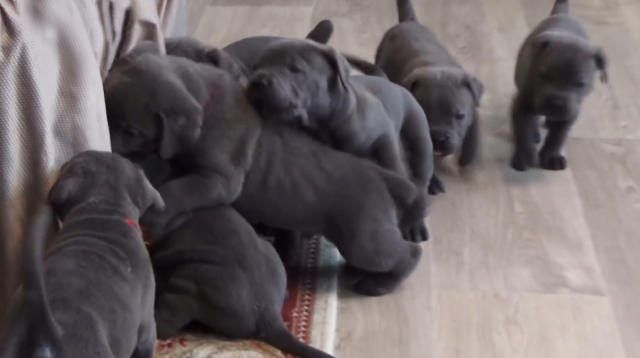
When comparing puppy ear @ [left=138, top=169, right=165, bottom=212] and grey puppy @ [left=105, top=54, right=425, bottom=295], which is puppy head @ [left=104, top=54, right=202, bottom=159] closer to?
grey puppy @ [left=105, top=54, right=425, bottom=295]

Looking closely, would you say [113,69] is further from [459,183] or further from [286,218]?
[459,183]

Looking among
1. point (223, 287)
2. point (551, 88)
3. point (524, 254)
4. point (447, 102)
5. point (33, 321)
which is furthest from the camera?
point (551, 88)

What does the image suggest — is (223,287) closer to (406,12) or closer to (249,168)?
(249,168)

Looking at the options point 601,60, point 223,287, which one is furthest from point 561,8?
point 223,287

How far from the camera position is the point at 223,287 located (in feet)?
5.49

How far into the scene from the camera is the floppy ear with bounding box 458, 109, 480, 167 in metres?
2.47

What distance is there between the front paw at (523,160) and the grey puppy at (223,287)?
1.04 metres

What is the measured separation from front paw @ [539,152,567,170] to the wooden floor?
0.09 ft

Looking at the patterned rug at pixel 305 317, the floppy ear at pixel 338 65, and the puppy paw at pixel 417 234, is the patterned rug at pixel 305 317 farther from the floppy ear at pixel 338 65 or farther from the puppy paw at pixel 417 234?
the floppy ear at pixel 338 65

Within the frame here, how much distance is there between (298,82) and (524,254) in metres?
0.76

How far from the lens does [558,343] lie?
188 cm

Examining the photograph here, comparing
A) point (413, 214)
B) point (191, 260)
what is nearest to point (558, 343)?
point (413, 214)

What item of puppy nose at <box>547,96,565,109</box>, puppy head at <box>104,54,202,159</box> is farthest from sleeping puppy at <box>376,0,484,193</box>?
puppy head at <box>104,54,202,159</box>

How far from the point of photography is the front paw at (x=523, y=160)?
2.50 m
